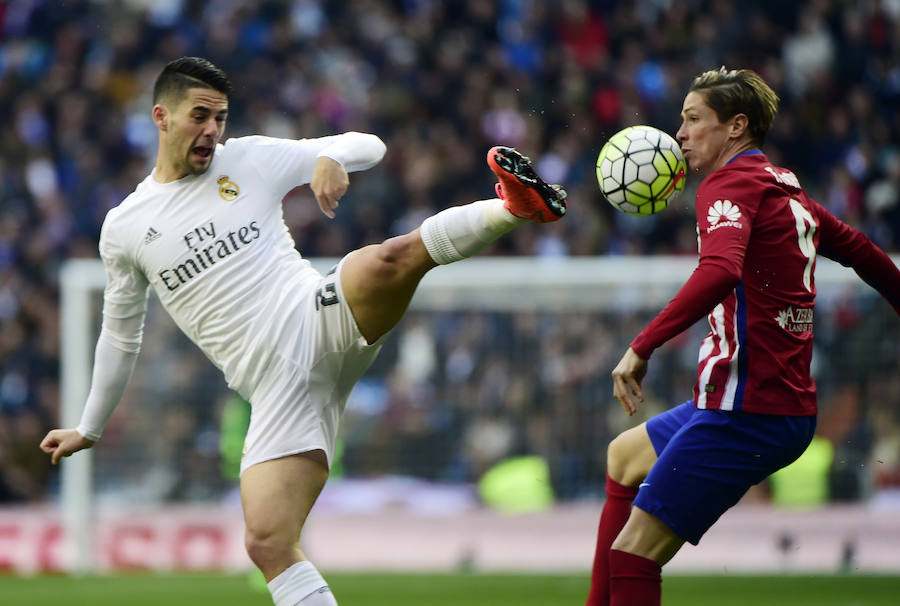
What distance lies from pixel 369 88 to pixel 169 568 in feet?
19.8

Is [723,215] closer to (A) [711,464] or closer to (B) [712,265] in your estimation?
(B) [712,265]

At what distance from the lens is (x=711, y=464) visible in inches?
159

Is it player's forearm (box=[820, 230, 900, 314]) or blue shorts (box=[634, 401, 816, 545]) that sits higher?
player's forearm (box=[820, 230, 900, 314])

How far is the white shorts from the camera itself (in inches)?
174

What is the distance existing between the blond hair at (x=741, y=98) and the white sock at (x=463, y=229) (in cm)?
75

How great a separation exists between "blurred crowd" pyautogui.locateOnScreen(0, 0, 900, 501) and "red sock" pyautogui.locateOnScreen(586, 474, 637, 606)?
5.26 metres

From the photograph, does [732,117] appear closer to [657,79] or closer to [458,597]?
[458,597]

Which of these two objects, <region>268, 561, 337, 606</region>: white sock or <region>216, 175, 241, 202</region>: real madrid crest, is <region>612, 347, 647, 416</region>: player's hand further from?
<region>216, 175, 241, 202</region>: real madrid crest

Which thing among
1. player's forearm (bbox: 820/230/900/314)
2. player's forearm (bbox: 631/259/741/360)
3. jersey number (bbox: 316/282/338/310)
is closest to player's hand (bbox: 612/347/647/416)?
player's forearm (bbox: 631/259/741/360)

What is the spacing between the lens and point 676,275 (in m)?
9.80

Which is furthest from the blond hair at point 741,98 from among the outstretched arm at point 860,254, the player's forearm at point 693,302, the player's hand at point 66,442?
the player's hand at point 66,442

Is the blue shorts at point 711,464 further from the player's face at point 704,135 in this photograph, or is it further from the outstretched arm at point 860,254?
the player's face at point 704,135

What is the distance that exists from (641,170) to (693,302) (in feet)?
2.76

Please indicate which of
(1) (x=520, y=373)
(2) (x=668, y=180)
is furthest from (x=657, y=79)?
(2) (x=668, y=180)
